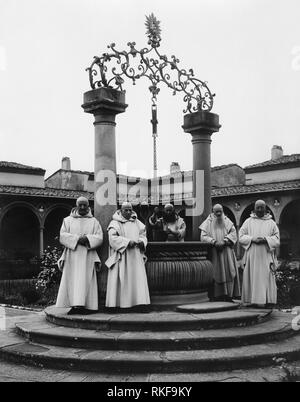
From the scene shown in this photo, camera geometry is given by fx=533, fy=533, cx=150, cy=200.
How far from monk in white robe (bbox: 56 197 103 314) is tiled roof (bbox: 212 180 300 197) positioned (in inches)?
808

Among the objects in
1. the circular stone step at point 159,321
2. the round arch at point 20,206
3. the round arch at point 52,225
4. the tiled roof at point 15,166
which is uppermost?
the tiled roof at point 15,166

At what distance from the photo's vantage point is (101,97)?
26.1 feet

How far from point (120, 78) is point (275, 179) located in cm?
2778

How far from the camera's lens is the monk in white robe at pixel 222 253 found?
8680 millimetres

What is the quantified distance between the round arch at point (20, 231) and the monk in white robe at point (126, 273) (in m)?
23.5

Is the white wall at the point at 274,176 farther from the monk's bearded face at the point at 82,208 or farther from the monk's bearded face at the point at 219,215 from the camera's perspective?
the monk's bearded face at the point at 82,208

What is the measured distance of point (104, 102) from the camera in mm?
7973

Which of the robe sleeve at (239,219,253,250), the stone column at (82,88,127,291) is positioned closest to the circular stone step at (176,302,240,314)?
the robe sleeve at (239,219,253,250)

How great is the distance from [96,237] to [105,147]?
1.44 metres

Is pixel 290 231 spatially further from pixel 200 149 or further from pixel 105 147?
pixel 105 147

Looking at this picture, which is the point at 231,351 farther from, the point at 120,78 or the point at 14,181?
the point at 14,181

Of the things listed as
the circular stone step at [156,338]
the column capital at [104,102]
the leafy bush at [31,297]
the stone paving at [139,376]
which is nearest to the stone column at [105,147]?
the column capital at [104,102]

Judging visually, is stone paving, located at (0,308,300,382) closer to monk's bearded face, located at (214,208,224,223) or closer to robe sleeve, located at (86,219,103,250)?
robe sleeve, located at (86,219,103,250)
